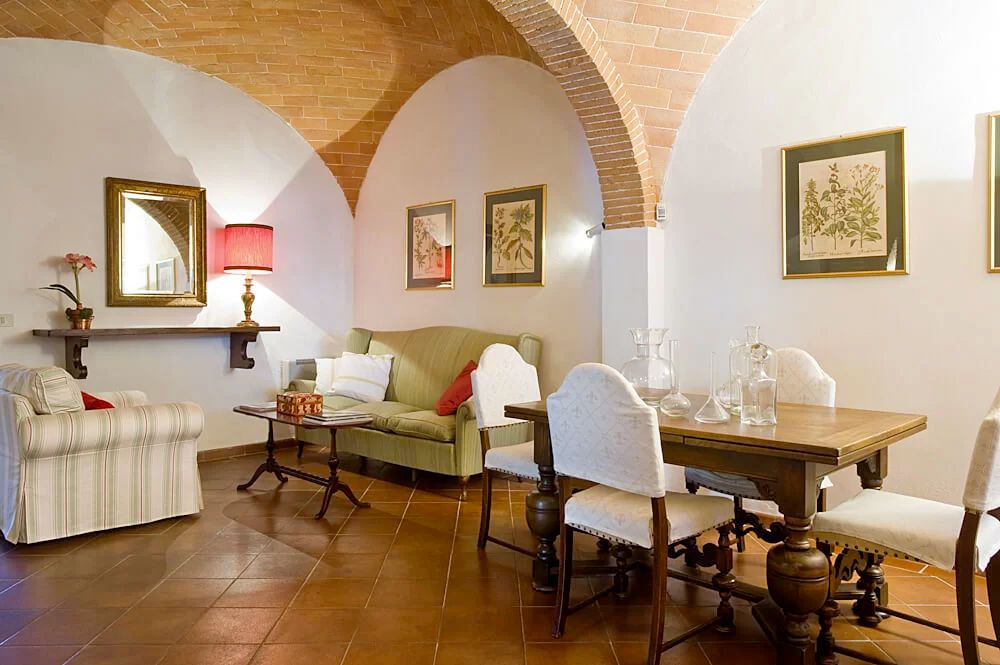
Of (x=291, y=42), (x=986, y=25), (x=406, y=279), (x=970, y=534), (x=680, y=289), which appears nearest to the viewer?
(x=970, y=534)

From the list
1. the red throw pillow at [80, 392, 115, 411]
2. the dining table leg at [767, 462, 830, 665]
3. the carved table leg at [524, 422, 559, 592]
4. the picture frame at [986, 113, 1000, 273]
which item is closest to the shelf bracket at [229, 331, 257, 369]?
the red throw pillow at [80, 392, 115, 411]

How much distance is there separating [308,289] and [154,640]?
4.19 metres

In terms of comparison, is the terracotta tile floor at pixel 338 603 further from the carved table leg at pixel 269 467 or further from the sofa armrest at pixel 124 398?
the sofa armrest at pixel 124 398

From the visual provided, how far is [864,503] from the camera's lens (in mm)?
2494

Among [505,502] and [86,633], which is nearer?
[86,633]

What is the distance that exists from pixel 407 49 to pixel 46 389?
3.58 metres

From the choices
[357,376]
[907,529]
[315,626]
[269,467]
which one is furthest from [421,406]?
Answer: [907,529]

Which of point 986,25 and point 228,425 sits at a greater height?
point 986,25

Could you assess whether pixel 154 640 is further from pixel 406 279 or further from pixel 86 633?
pixel 406 279

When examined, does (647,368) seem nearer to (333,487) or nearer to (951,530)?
(951,530)

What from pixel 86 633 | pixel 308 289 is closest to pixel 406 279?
pixel 308 289

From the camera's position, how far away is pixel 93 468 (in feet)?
12.2

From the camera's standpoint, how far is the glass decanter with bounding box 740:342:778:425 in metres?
2.47

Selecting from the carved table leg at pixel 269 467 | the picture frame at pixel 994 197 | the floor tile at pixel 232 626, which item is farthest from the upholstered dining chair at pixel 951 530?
the carved table leg at pixel 269 467
